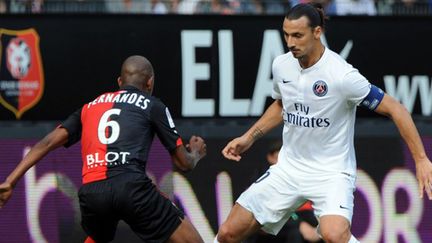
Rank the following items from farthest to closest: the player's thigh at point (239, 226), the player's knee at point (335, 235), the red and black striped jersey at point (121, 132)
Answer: the player's thigh at point (239, 226) < the red and black striped jersey at point (121, 132) < the player's knee at point (335, 235)

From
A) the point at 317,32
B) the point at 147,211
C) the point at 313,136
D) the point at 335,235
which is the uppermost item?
the point at 317,32

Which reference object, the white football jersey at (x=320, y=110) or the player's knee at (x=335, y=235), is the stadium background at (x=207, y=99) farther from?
the player's knee at (x=335, y=235)

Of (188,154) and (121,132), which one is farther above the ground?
(121,132)

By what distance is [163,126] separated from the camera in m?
7.79

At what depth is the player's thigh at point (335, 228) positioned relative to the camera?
7.63m

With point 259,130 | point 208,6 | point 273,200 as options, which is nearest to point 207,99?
point 208,6

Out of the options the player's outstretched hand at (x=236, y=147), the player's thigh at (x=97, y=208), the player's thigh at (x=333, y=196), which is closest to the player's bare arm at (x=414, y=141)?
the player's thigh at (x=333, y=196)

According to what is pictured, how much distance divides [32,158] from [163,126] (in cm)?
95

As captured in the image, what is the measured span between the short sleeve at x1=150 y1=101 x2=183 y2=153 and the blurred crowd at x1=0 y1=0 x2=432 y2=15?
3390 mm

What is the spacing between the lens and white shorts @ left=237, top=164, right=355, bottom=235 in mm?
7855

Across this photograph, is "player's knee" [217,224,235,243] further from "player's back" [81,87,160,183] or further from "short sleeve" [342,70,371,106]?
"short sleeve" [342,70,371,106]

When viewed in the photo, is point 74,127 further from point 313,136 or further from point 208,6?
point 208,6

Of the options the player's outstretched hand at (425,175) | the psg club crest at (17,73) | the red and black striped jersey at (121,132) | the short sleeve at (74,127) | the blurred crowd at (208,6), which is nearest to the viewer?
the player's outstretched hand at (425,175)

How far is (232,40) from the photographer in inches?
431
